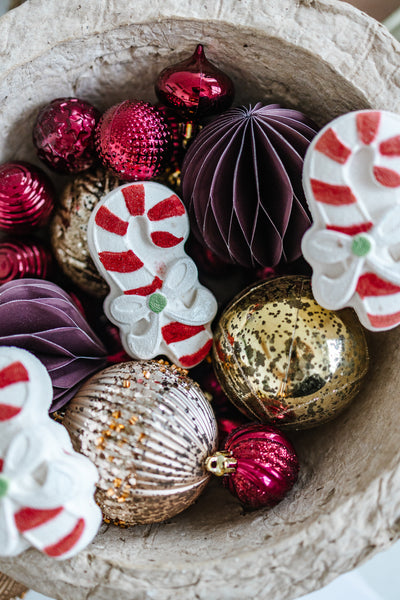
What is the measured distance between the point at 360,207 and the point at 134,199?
0.38 metres

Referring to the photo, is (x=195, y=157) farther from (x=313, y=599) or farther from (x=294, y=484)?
(x=313, y=599)

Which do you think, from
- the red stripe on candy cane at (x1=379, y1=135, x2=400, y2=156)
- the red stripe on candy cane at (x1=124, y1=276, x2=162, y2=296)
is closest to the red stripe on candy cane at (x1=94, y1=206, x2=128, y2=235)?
the red stripe on candy cane at (x1=124, y1=276, x2=162, y2=296)

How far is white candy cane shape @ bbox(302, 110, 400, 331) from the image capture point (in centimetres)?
74

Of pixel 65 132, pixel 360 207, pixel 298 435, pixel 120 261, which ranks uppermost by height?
pixel 360 207

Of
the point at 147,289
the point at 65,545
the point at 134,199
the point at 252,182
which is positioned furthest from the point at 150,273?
the point at 65,545

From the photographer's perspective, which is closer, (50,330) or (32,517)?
(32,517)

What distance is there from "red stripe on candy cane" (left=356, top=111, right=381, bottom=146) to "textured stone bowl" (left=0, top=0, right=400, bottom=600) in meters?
0.11

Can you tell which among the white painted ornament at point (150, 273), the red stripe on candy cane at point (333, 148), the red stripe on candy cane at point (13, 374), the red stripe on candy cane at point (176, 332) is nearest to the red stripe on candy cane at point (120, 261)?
the white painted ornament at point (150, 273)

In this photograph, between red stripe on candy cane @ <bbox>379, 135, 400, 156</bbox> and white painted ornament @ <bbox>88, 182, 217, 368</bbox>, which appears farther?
white painted ornament @ <bbox>88, 182, 217, 368</bbox>

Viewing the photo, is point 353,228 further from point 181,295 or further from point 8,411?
point 8,411

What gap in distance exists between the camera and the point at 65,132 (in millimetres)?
917

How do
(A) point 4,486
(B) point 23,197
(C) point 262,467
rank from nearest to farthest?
(A) point 4,486 → (C) point 262,467 → (B) point 23,197

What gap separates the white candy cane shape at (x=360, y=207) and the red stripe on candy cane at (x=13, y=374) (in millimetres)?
446

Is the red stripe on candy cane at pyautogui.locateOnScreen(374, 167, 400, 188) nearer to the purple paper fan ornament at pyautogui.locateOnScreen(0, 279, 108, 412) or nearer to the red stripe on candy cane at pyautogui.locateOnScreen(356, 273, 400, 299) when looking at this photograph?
the red stripe on candy cane at pyautogui.locateOnScreen(356, 273, 400, 299)
